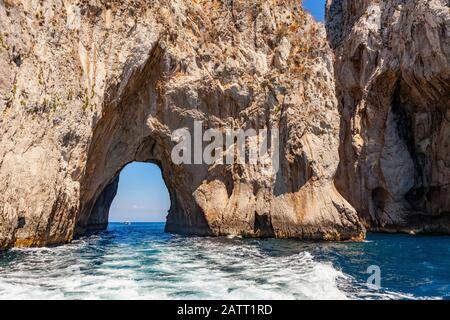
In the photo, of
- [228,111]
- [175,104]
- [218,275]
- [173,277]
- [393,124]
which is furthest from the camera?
[393,124]

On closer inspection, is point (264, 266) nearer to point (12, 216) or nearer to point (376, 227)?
point (12, 216)

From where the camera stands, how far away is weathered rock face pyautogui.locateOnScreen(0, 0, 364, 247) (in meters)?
20.2

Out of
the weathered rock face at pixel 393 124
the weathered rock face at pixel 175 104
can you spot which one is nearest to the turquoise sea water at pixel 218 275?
the weathered rock face at pixel 175 104

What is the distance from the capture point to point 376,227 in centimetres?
4375

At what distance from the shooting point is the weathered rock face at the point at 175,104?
2025 centimetres

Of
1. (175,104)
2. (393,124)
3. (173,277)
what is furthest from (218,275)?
(393,124)

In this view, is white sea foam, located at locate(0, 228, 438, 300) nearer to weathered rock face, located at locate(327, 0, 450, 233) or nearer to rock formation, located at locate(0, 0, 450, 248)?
rock formation, located at locate(0, 0, 450, 248)

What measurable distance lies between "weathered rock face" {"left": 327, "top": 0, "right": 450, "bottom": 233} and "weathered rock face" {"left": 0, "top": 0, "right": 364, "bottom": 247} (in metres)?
12.0

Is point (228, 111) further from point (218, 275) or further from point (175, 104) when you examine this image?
point (218, 275)

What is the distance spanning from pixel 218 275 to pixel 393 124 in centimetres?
3664

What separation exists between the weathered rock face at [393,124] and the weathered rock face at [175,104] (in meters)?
12.0

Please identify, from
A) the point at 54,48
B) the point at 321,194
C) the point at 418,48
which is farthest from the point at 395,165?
the point at 54,48

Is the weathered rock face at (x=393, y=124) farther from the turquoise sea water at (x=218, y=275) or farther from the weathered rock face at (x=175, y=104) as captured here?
the turquoise sea water at (x=218, y=275)

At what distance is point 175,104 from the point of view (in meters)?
31.1
